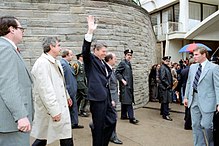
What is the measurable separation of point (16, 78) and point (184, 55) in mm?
20247

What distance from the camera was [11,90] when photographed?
2.45 meters

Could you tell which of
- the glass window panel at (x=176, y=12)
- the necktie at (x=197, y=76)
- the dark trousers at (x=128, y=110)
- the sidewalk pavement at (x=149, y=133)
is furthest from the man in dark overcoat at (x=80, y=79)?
the glass window panel at (x=176, y=12)

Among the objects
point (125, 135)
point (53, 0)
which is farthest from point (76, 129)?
point (53, 0)

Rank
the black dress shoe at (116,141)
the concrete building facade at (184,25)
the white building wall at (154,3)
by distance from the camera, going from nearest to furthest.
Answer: the black dress shoe at (116,141) < the concrete building facade at (184,25) < the white building wall at (154,3)

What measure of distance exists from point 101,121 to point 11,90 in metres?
1.77

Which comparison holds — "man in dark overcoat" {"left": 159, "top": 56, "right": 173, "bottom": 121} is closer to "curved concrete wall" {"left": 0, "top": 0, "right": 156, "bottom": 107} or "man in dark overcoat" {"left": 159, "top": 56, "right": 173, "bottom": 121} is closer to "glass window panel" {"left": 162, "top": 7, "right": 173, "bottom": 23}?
"curved concrete wall" {"left": 0, "top": 0, "right": 156, "bottom": 107}

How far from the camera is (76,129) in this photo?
20.0ft

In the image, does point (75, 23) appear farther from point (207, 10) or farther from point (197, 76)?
point (207, 10)

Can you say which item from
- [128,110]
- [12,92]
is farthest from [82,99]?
[12,92]

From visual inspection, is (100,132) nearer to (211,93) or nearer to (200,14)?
(211,93)

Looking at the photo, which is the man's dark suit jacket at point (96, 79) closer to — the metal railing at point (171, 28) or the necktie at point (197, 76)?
the necktie at point (197, 76)

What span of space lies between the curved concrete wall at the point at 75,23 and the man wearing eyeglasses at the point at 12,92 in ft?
15.0

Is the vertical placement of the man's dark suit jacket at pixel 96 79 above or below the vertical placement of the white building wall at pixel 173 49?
below

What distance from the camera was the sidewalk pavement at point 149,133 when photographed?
5.39 meters
